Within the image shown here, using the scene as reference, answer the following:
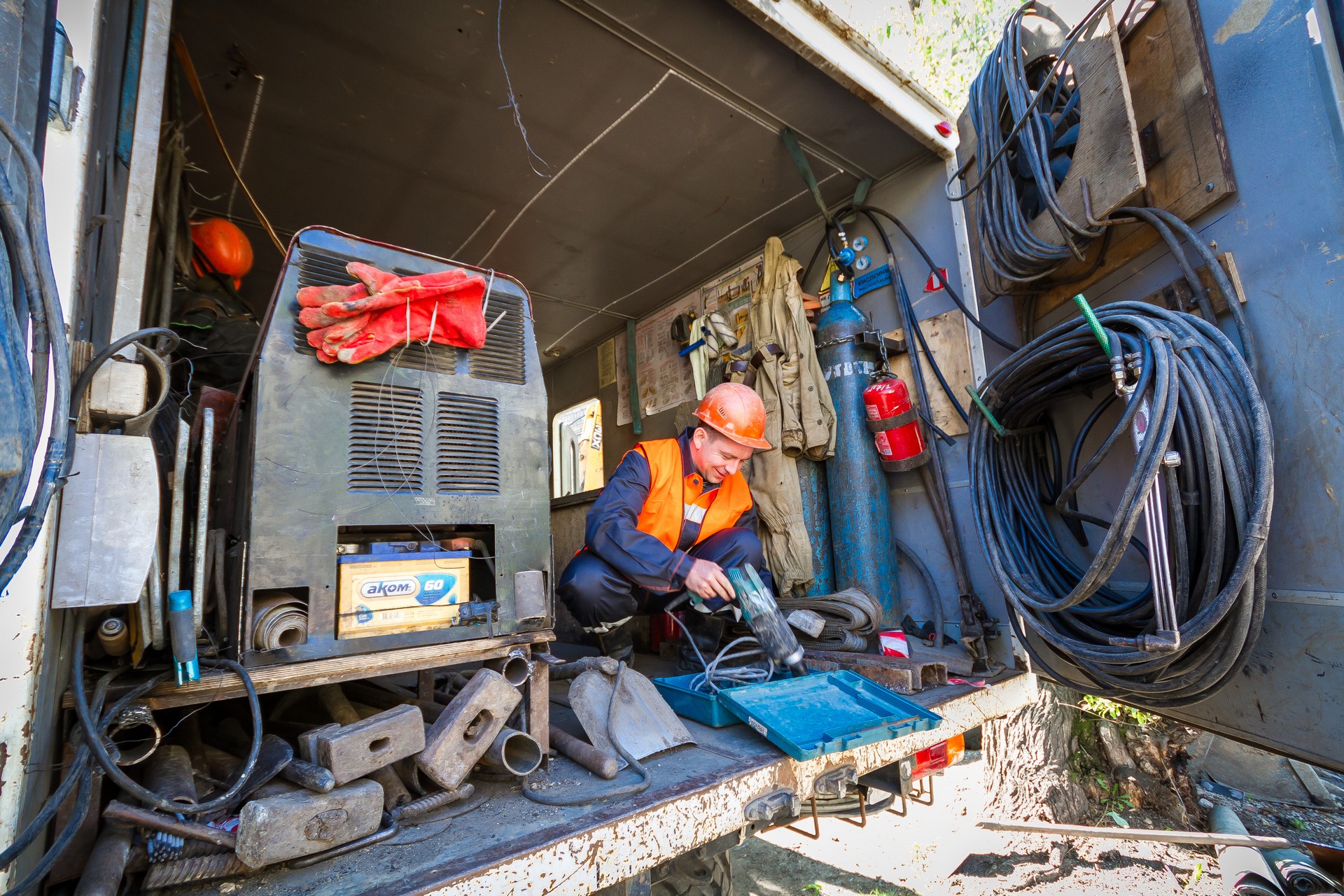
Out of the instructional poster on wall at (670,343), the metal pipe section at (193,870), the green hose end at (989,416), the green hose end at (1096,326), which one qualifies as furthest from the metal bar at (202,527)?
the instructional poster on wall at (670,343)

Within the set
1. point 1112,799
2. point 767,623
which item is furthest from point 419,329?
point 1112,799

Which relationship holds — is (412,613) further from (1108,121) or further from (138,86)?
(1108,121)

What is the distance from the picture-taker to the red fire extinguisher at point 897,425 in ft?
10.4

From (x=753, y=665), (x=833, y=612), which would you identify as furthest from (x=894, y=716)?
(x=833, y=612)

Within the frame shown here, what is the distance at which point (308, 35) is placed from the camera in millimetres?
2572

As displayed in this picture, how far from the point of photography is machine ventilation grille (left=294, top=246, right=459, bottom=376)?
156cm

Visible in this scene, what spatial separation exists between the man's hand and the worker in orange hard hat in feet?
0.16

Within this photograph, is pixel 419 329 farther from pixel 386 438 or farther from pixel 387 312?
pixel 386 438

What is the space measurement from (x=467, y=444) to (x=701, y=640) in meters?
1.73

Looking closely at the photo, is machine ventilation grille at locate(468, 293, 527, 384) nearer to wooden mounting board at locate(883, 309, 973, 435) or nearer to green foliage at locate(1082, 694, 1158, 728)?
wooden mounting board at locate(883, 309, 973, 435)

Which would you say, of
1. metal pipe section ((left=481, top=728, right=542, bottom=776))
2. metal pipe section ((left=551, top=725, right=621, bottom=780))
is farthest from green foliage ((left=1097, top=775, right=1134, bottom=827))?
metal pipe section ((left=481, top=728, right=542, bottom=776))

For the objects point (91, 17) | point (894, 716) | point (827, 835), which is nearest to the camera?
point (91, 17)

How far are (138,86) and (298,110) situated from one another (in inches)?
58.3

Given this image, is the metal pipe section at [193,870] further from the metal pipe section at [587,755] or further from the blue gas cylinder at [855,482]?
the blue gas cylinder at [855,482]
